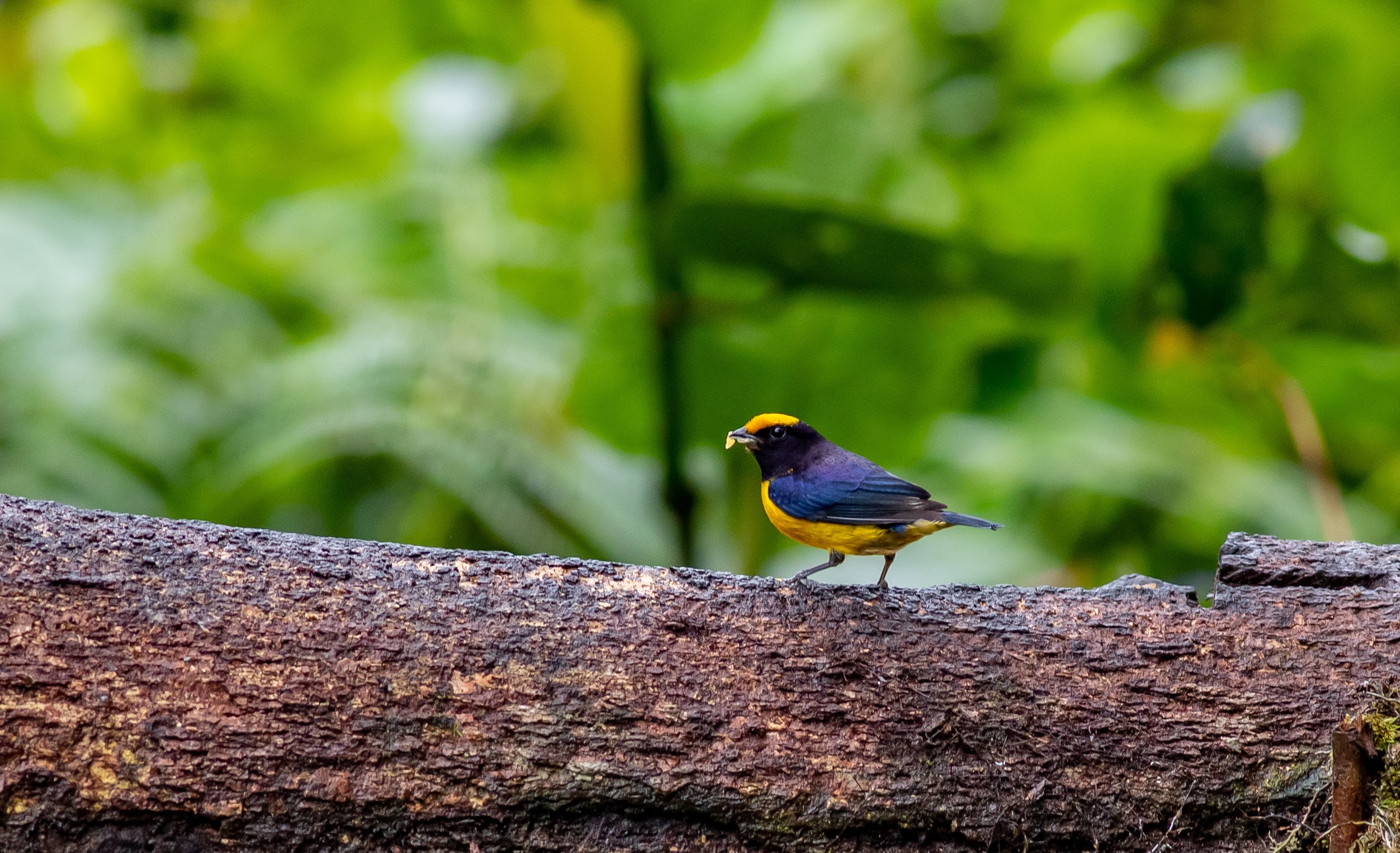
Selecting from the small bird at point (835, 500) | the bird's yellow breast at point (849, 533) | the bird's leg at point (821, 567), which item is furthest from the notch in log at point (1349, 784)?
the bird's leg at point (821, 567)

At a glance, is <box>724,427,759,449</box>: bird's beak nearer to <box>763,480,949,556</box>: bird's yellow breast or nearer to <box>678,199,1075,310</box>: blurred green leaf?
<box>763,480,949,556</box>: bird's yellow breast

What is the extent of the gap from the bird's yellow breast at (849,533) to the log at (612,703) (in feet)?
0.60

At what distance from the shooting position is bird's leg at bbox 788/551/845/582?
2.02m

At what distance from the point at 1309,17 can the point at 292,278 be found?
4824 mm

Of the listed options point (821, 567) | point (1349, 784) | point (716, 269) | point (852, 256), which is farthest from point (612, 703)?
point (716, 269)

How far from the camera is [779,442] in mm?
2332

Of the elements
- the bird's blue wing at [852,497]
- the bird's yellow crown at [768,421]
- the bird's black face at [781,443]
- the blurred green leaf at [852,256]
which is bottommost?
the bird's blue wing at [852,497]

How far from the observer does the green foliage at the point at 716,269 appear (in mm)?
4086

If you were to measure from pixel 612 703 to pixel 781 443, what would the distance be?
2.36ft

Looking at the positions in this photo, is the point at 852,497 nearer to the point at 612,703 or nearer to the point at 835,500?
the point at 835,500

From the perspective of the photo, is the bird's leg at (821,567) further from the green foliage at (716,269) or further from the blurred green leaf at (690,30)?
the blurred green leaf at (690,30)

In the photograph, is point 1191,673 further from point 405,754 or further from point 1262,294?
point 1262,294

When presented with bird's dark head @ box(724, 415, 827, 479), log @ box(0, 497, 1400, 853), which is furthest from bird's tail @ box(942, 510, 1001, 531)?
bird's dark head @ box(724, 415, 827, 479)

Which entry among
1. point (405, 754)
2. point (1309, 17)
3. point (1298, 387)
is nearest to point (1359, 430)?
point (1298, 387)
